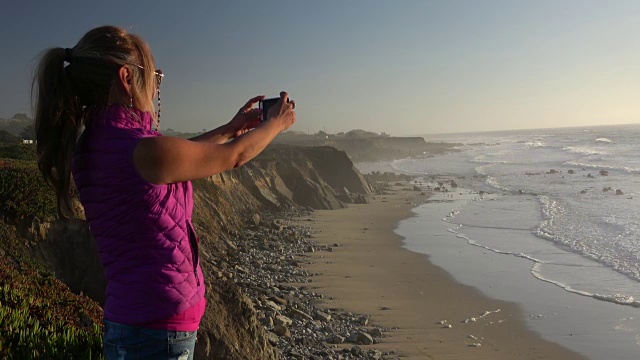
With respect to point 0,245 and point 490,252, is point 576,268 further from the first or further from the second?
point 0,245

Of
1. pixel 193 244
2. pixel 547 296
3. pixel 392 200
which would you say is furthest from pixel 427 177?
pixel 193 244

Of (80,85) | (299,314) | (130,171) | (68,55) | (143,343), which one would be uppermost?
(68,55)

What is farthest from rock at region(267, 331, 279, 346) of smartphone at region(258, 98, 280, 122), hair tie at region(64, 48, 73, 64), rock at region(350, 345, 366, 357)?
hair tie at region(64, 48, 73, 64)

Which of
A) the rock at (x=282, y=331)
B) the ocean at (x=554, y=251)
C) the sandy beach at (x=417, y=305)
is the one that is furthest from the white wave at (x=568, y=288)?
the rock at (x=282, y=331)

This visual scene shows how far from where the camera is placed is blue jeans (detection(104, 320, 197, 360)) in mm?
2160

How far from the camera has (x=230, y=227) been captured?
56.9 feet

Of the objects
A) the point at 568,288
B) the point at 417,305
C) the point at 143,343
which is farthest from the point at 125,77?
the point at 568,288

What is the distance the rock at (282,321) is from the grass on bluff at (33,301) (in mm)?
3159

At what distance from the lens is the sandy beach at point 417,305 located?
8.99 m

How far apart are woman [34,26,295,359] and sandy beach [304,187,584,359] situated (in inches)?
268

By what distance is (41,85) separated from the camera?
2275 millimetres

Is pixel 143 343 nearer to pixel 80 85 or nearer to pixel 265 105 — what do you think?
pixel 80 85

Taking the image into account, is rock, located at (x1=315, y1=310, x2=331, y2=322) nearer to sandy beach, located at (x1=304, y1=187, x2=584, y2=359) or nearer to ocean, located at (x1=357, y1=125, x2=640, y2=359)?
sandy beach, located at (x1=304, y1=187, x2=584, y2=359)

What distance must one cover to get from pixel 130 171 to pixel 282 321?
7.13 metres
